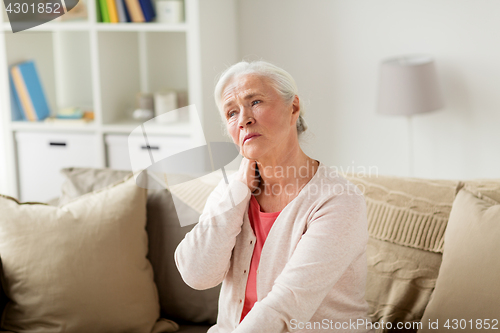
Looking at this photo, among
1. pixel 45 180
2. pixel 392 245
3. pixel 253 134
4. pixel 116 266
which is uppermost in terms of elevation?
pixel 253 134

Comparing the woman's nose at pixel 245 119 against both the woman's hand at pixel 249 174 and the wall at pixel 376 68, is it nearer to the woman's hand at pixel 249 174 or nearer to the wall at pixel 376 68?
the woman's hand at pixel 249 174

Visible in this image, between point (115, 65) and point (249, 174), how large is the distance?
201 cm

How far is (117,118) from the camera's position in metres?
3.23

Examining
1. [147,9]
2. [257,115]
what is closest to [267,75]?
[257,115]

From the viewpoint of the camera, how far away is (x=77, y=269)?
5.28 ft

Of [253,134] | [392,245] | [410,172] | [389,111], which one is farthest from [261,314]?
[410,172]

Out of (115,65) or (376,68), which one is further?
(115,65)

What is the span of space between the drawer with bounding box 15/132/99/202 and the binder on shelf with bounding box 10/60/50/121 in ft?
0.44

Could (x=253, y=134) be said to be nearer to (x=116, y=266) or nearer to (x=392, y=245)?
(x=392, y=245)

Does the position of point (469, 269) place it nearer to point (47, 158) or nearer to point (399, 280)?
point (399, 280)

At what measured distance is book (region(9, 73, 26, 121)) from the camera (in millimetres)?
3211

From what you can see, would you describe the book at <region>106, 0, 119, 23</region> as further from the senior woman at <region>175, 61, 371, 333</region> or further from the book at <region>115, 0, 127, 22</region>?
the senior woman at <region>175, 61, 371, 333</region>

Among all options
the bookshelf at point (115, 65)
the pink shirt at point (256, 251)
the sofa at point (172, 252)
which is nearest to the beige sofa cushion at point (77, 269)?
the sofa at point (172, 252)

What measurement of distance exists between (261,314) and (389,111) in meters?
1.86
